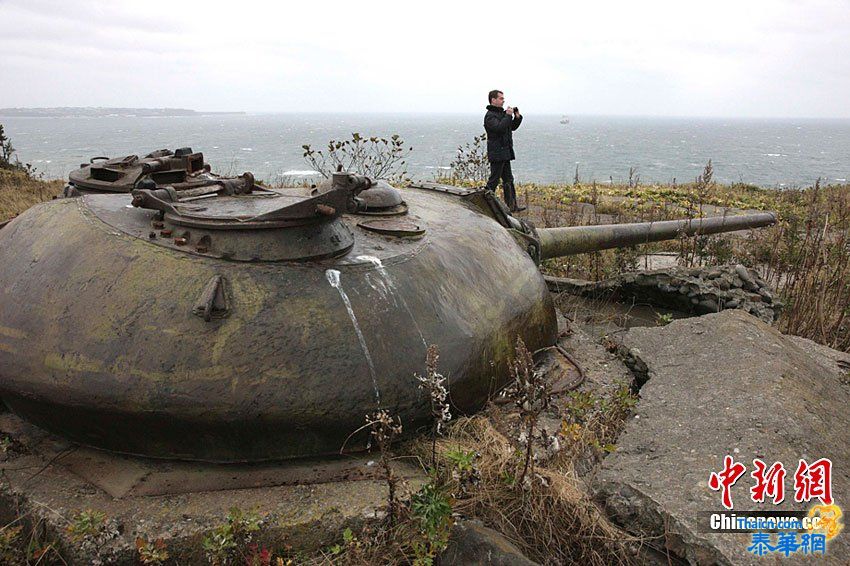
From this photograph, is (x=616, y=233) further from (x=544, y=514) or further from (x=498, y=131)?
(x=544, y=514)

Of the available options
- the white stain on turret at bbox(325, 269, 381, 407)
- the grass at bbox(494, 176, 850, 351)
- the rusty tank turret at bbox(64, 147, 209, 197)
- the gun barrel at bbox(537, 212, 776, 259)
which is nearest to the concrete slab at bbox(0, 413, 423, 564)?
the white stain on turret at bbox(325, 269, 381, 407)

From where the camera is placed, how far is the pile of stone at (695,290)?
557cm

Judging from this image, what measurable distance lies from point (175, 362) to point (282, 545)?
0.80 m

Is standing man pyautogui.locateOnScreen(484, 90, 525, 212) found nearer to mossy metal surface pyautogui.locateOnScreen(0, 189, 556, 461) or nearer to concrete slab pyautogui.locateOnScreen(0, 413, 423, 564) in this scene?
mossy metal surface pyautogui.locateOnScreen(0, 189, 556, 461)

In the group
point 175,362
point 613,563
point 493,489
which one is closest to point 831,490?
point 613,563

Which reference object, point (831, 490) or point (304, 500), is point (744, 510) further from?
point (304, 500)

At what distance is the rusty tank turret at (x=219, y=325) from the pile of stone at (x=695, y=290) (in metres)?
3.20

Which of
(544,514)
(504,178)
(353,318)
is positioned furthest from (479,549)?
(504,178)

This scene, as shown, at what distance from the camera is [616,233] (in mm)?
5969

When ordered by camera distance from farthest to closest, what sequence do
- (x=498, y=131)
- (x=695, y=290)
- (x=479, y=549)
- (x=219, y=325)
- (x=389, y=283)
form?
(x=498, y=131)
(x=695, y=290)
(x=389, y=283)
(x=219, y=325)
(x=479, y=549)

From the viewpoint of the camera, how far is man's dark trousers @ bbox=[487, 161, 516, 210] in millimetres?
8781

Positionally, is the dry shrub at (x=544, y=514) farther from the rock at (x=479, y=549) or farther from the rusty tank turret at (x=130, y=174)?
the rusty tank turret at (x=130, y=174)

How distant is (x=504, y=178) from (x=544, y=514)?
6.89 metres

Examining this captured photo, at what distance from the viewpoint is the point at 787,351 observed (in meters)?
4.10
